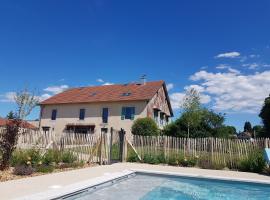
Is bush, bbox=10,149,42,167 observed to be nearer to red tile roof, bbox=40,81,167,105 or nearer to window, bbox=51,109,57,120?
red tile roof, bbox=40,81,167,105

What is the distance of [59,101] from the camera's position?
4131cm

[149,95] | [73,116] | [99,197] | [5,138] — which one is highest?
[149,95]

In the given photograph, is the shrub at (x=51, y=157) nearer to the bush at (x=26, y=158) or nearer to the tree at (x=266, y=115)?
the bush at (x=26, y=158)

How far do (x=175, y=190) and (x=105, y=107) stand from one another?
2791cm

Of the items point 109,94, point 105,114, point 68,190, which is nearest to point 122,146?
point 68,190

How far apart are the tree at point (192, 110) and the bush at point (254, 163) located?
1287cm

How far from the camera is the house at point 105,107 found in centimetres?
3612

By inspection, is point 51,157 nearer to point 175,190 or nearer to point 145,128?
point 175,190

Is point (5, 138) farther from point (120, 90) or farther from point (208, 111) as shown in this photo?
point (120, 90)

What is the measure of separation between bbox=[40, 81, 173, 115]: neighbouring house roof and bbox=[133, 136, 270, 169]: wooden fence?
710 inches

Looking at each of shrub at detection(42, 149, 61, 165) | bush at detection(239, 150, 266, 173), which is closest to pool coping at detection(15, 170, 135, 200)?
shrub at detection(42, 149, 61, 165)

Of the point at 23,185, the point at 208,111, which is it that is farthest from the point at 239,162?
the point at 208,111

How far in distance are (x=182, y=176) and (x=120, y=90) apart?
28577mm

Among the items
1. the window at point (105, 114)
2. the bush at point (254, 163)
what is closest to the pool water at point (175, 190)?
the bush at point (254, 163)
